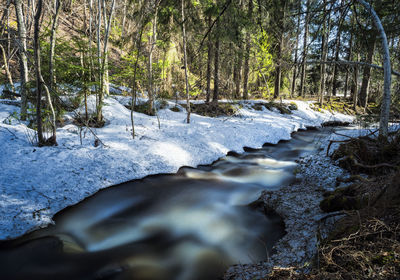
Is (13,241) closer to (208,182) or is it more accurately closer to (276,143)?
(208,182)

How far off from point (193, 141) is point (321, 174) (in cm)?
388

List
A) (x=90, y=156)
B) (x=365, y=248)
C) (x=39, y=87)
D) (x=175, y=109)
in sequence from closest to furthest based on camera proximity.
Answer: (x=365, y=248) → (x=39, y=87) → (x=90, y=156) → (x=175, y=109)

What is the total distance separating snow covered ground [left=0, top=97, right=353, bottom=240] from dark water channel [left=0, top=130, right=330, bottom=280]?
27cm

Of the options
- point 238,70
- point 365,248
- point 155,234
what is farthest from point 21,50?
point 238,70

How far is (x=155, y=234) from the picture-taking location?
136 inches

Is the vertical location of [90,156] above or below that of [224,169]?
above

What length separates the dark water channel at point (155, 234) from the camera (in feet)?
8.91

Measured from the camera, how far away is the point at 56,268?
265cm

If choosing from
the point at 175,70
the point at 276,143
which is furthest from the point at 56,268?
the point at 175,70

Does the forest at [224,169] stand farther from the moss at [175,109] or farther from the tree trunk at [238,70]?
the tree trunk at [238,70]

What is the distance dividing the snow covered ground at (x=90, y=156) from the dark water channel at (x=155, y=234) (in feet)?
0.87

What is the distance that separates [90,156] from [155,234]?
2.70 metres

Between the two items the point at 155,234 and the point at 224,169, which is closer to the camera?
the point at 155,234

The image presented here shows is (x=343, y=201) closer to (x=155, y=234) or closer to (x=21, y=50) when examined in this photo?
(x=155, y=234)
